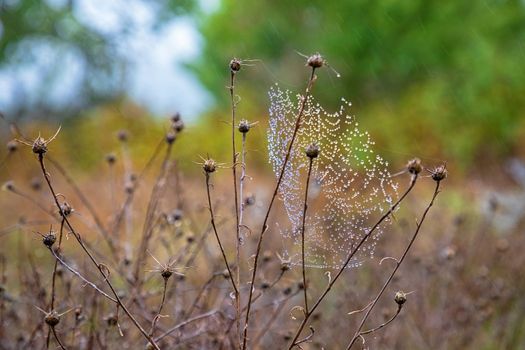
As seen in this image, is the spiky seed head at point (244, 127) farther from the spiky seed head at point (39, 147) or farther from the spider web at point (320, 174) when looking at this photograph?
the spiky seed head at point (39, 147)

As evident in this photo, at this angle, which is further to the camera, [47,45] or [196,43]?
[196,43]

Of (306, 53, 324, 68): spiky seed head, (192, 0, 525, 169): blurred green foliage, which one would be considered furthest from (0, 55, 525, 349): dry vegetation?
(192, 0, 525, 169): blurred green foliage

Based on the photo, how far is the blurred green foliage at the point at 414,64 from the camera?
13.4 m

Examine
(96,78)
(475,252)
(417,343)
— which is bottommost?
(417,343)

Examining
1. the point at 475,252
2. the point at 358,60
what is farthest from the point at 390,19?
the point at 475,252

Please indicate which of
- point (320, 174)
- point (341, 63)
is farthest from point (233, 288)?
point (341, 63)

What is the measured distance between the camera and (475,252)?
5.47 m

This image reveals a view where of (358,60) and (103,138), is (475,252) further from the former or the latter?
(103,138)

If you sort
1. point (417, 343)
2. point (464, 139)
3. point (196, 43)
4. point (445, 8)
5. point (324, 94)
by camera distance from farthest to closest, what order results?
point (196, 43) < point (324, 94) < point (445, 8) < point (464, 139) < point (417, 343)

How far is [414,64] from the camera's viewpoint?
14.4m

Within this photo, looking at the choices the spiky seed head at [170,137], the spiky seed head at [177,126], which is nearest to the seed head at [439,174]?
the spiky seed head at [177,126]

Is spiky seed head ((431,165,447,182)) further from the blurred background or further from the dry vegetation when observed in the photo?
the blurred background

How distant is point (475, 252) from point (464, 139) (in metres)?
8.35

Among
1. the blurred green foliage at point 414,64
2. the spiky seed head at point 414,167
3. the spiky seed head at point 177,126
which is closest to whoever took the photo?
the spiky seed head at point 414,167
